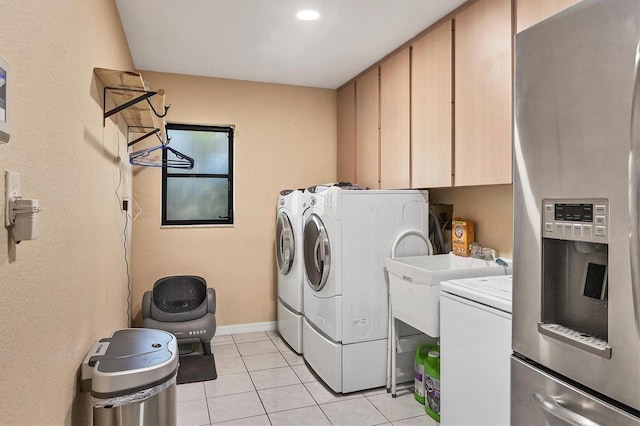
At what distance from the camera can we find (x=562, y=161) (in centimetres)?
113

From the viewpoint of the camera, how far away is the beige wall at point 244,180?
3.89 metres

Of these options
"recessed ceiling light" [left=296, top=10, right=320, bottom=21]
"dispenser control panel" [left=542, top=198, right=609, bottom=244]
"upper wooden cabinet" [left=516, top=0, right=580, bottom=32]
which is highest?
"recessed ceiling light" [left=296, top=10, right=320, bottom=21]

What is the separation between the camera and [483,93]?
2334mm

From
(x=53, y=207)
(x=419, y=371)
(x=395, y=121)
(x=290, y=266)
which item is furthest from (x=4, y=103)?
(x=290, y=266)

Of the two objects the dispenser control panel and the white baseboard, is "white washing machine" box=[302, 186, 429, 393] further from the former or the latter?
the dispenser control panel

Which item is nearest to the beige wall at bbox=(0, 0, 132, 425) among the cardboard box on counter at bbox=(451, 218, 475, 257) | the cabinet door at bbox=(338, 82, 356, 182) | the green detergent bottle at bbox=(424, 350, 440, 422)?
the green detergent bottle at bbox=(424, 350, 440, 422)

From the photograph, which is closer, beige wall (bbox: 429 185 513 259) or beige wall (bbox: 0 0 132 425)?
beige wall (bbox: 0 0 132 425)

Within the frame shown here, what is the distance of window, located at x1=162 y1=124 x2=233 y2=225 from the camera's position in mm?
4066

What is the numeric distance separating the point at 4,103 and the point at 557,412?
1.60m

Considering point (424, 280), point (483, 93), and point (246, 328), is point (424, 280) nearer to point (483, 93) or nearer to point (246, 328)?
point (483, 93)

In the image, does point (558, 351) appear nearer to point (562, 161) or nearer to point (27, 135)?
point (562, 161)

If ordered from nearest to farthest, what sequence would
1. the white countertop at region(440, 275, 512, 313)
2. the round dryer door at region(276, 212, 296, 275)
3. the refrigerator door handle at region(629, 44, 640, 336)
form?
the refrigerator door handle at region(629, 44, 640, 336), the white countertop at region(440, 275, 512, 313), the round dryer door at region(276, 212, 296, 275)

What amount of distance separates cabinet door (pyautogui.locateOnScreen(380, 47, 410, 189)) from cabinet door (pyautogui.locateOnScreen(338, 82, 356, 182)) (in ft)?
1.97

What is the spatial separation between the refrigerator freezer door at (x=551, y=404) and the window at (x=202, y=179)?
130 inches
